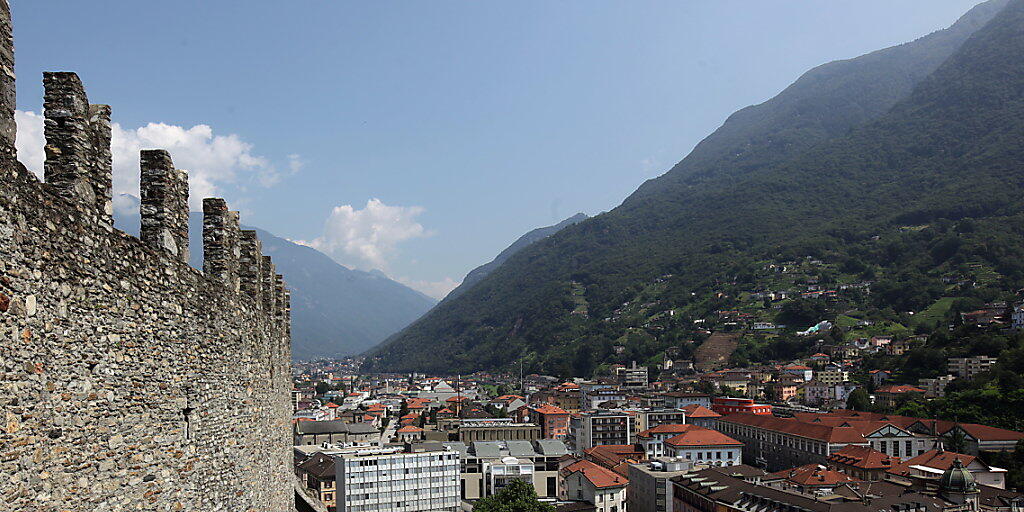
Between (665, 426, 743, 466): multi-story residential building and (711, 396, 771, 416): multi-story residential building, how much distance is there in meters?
14.4

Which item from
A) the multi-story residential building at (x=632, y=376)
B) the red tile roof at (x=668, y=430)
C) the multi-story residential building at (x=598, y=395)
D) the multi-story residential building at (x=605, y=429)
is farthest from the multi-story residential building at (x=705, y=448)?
the multi-story residential building at (x=632, y=376)

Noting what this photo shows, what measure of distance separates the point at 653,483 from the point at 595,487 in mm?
4347

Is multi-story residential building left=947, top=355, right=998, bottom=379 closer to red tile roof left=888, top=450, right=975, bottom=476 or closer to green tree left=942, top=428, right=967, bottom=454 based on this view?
green tree left=942, top=428, right=967, bottom=454

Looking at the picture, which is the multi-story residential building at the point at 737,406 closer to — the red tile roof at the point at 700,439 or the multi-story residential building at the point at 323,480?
the red tile roof at the point at 700,439

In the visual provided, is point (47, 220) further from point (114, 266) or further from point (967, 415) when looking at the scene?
point (967, 415)

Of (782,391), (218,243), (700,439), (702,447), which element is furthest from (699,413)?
(218,243)

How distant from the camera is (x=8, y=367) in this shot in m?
3.62

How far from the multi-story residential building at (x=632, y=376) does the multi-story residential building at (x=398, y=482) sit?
69038mm

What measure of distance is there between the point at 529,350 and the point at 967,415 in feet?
397

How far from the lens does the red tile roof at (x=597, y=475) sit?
194ft

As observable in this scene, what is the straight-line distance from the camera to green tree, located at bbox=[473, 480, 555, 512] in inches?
1858

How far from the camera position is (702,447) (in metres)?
74.9

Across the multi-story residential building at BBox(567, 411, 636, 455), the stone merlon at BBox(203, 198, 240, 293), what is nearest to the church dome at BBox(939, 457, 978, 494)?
the multi-story residential building at BBox(567, 411, 636, 455)

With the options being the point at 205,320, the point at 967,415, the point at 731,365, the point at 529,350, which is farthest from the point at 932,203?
the point at 205,320
